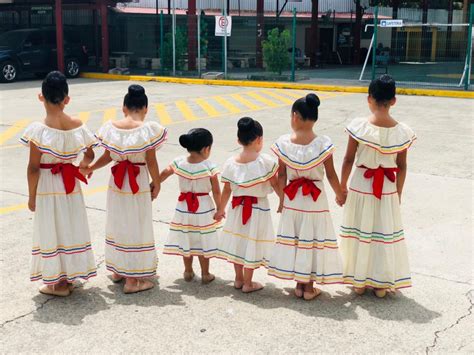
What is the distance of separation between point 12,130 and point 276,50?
11.3 metres

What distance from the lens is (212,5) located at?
33.9m

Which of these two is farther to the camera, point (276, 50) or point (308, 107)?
point (276, 50)

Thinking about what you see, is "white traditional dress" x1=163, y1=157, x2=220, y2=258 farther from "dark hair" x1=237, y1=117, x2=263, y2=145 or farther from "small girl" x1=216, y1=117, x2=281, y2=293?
"dark hair" x1=237, y1=117, x2=263, y2=145

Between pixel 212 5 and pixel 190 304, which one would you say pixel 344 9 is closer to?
pixel 212 5

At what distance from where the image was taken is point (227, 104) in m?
15.0

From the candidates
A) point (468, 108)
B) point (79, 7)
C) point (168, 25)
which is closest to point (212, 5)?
point (168, 25)

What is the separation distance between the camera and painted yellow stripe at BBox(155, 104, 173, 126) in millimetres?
12124

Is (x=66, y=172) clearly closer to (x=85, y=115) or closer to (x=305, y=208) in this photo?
(x=305, y=208)

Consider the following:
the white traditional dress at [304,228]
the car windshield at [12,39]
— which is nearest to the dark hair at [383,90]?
the white traditional dress at [304,228]

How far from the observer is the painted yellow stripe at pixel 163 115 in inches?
477

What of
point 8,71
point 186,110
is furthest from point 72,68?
point 186,110

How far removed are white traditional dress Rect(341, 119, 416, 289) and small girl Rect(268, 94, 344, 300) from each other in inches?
6.3

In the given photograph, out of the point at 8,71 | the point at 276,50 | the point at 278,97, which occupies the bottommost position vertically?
the point at 278,97

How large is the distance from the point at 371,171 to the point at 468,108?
11018 mm
